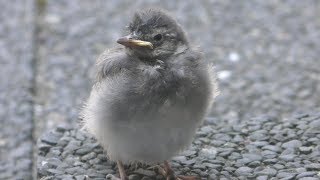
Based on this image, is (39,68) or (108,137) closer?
(108,137)

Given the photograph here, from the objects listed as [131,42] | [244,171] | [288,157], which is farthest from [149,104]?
[288,157]

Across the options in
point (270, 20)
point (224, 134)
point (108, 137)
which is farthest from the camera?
point (270, 20)

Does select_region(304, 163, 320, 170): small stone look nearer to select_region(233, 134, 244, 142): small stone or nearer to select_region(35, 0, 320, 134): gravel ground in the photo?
select_region(233, 134, 244, 142): small stone

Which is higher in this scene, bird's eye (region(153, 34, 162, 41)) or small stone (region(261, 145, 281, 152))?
bird's eye (region(153, 34, 162, 41))

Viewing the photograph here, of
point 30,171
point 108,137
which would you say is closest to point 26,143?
point 30,171

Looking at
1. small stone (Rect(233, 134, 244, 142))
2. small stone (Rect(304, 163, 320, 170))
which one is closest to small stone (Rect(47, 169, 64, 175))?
small stone (Rect(233, 134, 244, 142))

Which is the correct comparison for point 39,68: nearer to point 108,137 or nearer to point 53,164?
point 53,164
